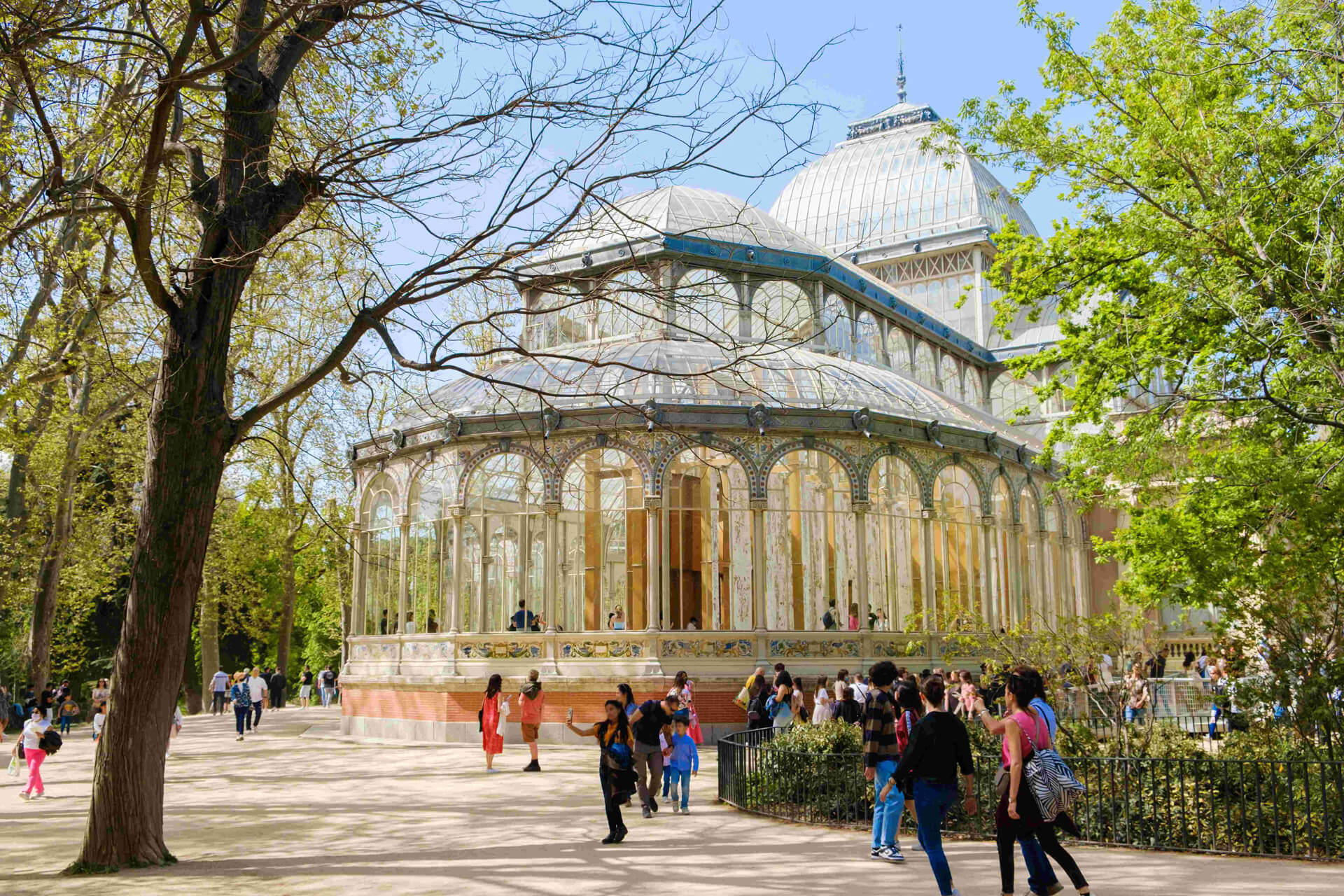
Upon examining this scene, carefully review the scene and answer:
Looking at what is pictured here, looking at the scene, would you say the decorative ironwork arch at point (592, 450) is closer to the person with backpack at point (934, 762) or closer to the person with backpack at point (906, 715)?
the person with backpack at point (906, 715)

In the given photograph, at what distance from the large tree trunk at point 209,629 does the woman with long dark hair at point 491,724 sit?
1963cm

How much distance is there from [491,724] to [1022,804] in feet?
36.7

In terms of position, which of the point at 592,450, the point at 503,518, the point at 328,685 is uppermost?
the point at 592,450

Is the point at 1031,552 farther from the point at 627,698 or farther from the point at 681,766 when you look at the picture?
the point at 627,698

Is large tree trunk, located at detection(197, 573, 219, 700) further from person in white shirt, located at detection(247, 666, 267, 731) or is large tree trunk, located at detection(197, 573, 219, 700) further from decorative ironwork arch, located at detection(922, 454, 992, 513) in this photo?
decorative ironwork arch, located at detection(922, 454, 992, 513)

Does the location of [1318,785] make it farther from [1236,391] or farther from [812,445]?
[812,445]

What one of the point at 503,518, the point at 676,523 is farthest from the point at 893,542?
the point at 503,518

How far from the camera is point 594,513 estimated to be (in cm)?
2214

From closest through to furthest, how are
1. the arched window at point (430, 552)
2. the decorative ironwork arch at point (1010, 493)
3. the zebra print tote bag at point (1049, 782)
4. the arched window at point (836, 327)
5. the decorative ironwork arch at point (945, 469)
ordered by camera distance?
the zebra print tote bag at point (1049, 782)
the arched window at point (430, 552)
the decorative ironwork arch at point (945, 469)
the decorative ironwork arch at point (1010, 493)
the arched window at point (836, 327)

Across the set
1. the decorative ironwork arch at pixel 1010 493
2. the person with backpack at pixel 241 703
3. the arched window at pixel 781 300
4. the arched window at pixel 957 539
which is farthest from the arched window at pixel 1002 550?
the person with backpack at pixel 241 703

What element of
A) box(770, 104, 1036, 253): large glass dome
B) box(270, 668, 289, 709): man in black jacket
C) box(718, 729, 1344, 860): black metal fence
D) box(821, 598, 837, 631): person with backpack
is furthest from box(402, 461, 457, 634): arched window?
box(770, 104, 1036, 253): large glass dome

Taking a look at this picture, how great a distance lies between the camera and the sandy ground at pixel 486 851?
8.68m

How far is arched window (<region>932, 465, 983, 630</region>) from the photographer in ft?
76.7

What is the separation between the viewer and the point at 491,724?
682 inches
